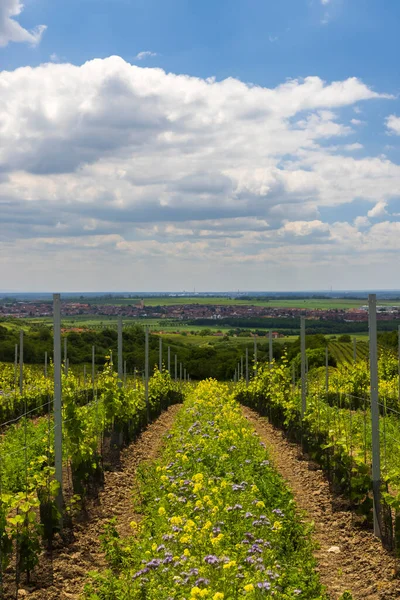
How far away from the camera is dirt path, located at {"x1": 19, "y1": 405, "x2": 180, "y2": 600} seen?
569 cm

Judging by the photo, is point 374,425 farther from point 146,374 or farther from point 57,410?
point 146,374

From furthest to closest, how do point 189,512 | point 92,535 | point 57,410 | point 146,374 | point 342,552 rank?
1. point 146,374
2. point 92,535
3. point 57,410
4. point 342,552
5. point 189,512

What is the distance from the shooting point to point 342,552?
6887 mm

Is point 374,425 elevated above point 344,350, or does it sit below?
above

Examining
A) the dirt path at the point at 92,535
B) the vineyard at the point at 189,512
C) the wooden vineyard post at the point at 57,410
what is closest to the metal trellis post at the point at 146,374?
the vineyard at the point at 189,512

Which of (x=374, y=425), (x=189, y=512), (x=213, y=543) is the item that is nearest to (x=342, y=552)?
(x=374, y=425)

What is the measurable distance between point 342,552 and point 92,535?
9.92ft

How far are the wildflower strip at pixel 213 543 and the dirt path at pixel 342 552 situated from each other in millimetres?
301

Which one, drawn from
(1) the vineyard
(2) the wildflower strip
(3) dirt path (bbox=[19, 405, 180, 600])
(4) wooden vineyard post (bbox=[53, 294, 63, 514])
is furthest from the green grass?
(4) wooden vineyard post (bbox=[53, 294, 63, 514])

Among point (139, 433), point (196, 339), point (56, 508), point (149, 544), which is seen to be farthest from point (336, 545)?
point (196, 339)

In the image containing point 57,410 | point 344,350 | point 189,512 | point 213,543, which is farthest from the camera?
point 344,350

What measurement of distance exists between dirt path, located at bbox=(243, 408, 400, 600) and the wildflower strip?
0.30m

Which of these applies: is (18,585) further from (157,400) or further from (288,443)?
(157,400)

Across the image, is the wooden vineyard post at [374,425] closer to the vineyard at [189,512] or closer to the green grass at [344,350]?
the vineyard at [189,512]
